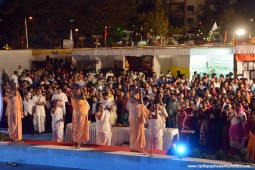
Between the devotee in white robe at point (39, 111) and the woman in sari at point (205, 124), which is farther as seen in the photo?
the devotee in white robe at point (39, 111)

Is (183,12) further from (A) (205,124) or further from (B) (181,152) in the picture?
(B) (181,152)

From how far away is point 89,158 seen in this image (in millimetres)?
9805

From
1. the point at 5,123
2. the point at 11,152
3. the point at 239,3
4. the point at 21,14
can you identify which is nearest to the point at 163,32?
the point at 239,3

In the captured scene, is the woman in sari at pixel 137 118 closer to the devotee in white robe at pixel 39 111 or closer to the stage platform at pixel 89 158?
the stage platform at pixel 89 158

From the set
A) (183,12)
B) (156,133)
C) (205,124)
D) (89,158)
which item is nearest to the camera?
(89,158)

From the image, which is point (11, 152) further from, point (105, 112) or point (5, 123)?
point (5, 123)

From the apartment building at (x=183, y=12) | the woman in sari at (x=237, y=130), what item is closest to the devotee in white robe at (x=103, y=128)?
the woman in sari at (x=237, y=130)

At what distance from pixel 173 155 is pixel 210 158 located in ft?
2.43

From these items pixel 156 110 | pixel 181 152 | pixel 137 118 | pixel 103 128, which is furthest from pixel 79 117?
pixel 181 152

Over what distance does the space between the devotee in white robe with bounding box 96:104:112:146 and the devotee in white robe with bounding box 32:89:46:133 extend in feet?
9.50

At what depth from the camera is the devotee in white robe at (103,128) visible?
35.3 feet

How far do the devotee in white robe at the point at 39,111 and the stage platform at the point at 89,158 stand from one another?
2483 millimetres

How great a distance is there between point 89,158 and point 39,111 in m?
4.01

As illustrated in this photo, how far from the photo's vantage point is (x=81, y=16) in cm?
4134
